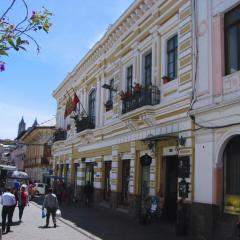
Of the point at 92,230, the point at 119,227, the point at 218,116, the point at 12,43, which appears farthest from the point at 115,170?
the point at 12,43

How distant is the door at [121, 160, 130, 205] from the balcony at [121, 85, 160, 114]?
3.59 meters

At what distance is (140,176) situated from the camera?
70.1ft

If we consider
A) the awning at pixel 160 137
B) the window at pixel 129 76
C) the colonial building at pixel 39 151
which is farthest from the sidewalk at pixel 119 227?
the colonial building at pixel 39 151

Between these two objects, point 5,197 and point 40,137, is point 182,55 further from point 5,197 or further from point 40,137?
point 40,137

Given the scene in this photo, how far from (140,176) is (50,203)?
5120 millimetres

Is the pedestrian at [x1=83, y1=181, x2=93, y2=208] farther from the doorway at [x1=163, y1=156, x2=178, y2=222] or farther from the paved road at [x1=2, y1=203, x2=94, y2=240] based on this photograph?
the doorway at [x1=163, y1=156, x2=178, y2=222]

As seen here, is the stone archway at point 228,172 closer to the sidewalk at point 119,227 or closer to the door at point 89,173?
the sidewalk at point 119,227

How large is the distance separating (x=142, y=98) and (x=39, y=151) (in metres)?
48.8

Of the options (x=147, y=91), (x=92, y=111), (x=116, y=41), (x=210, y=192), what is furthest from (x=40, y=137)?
(x=210, y=192)

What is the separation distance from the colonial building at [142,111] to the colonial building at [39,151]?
31.1 m

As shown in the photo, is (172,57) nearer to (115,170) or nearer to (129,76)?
(129,76)

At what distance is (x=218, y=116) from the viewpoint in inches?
A: 582

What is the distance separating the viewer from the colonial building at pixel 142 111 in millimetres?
17406

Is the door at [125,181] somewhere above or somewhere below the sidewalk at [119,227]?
above
